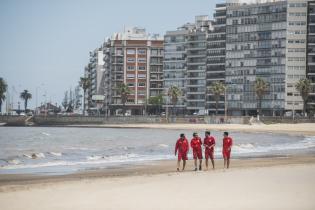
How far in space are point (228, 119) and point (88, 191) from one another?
124 m

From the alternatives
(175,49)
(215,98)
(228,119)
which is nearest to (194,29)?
(175,49)

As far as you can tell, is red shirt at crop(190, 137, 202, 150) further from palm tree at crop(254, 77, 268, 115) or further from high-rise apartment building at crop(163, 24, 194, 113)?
high-rise apartment building at crop(163, 24, 194, 113)

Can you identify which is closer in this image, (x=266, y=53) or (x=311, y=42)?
(x=311, y=42)

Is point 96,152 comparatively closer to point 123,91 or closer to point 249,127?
point 249,127

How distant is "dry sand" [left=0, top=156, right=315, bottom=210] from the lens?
15375mm

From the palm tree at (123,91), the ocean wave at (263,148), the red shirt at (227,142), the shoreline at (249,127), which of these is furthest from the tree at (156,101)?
the red shirt at (227,142)

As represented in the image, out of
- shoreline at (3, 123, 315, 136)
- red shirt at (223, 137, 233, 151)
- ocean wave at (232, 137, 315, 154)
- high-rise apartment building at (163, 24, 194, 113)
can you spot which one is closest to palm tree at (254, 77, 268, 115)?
shoreline at (3, 123, 315, 136)

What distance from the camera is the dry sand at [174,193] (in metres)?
15.4

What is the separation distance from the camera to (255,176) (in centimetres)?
2300

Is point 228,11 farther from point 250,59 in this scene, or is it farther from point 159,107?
point 159,107

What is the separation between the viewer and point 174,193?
17.6 metres

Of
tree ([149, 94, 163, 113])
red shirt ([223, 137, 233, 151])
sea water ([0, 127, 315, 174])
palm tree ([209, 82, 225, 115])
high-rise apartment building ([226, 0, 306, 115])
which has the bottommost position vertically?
sea water ([0, 127, 315, 174])

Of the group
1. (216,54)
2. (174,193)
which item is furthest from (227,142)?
(216,54)

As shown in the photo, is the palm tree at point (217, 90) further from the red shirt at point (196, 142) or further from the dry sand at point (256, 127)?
the red shirt at point (196, 142)
